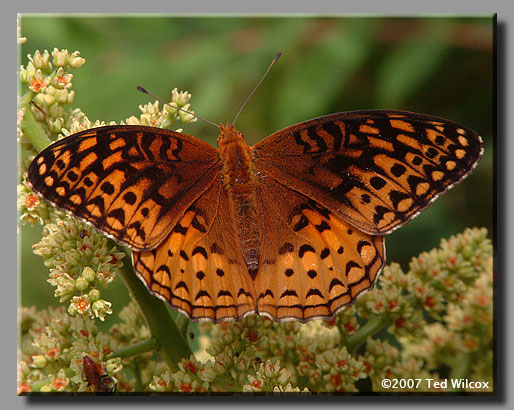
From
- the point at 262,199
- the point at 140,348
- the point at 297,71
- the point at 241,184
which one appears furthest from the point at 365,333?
the point at 297,71

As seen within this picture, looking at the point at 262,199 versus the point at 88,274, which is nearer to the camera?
the point at 88,274

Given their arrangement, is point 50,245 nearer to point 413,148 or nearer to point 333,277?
point 333,277

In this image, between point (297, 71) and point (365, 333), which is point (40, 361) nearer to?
point (365, 333)

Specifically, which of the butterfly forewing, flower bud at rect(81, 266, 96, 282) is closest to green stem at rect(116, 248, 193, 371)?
flower bud at rect(81, 266, 96, 282)

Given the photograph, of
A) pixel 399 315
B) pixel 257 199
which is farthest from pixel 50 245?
pixel 399 315

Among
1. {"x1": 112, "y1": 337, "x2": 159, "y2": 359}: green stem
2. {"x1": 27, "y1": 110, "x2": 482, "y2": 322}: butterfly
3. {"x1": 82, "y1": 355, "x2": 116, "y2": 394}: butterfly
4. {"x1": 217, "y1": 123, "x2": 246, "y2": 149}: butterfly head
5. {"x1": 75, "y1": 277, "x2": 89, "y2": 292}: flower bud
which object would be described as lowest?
{"x1": 82, "y1": 355, "x2": 116, "y2": 394}: butterfly

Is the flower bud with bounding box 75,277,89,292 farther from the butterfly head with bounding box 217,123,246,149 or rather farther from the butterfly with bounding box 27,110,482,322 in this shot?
the butterfly head with bounding box 217,123,246,149

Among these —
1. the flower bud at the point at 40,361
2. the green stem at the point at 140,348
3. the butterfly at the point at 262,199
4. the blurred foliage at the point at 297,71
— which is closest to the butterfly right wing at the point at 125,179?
the butterfly at the point at 262,199
